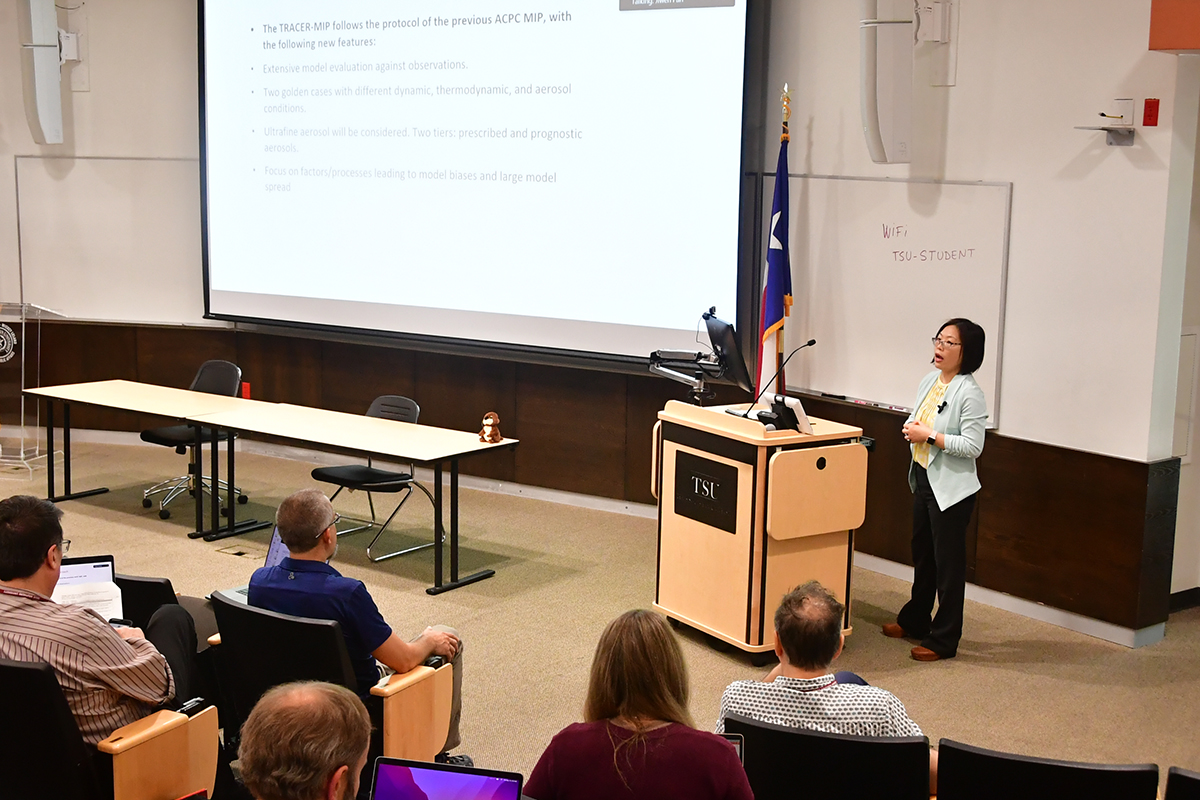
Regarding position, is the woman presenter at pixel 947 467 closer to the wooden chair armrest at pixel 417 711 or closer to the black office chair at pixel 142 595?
the wooden chair armrest at pixel 417 711

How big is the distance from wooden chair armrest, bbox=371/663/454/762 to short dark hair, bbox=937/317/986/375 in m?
2.64

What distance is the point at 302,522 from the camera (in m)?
3.49

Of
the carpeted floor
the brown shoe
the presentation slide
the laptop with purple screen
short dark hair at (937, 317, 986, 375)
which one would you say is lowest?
the carpeted floor

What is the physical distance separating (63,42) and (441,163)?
11.7 ft

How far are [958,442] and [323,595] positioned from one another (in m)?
2.79

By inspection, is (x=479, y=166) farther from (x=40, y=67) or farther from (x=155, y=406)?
(x=40, y=67)

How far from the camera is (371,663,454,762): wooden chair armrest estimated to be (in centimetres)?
335

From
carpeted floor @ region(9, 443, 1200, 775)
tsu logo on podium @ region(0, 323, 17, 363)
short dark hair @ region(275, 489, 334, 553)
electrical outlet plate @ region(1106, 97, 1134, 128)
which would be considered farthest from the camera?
tsu logo on podium @ region(0, 323, 17, 363)

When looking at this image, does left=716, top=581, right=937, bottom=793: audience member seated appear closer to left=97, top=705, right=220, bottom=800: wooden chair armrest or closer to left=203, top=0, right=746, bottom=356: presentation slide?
left=97, top=705, right=220, bottom=800: wooden chair armrest

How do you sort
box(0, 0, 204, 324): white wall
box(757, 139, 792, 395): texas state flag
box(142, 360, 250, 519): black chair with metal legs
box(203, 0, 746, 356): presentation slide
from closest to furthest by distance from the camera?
box(757, 139, 792, 395): texas state flag
box(203, 0, 746, 356): presentation slide
box(142, 360, 250, 519): black chair with metal legs
box(0, 0, 204, 324): white wall

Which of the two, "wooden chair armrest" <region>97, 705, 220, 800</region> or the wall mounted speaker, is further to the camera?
the wall mounted speaker

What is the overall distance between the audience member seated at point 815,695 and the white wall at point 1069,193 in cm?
300

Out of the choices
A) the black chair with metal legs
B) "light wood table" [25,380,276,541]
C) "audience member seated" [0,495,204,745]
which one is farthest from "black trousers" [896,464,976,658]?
the black chair with metal legs

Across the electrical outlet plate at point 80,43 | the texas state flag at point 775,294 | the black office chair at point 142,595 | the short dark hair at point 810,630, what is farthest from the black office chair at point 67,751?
the electrical outlet plate at point 80,43
